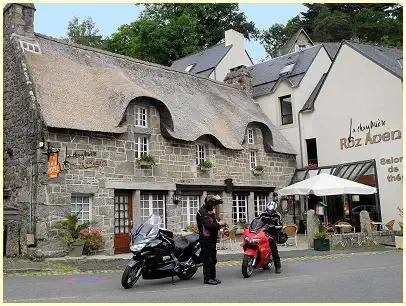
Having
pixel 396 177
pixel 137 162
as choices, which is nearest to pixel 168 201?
pixel 137 162

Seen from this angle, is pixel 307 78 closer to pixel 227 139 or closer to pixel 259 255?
pixel 227 139

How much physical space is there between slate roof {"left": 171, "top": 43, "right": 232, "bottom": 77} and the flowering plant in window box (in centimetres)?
1726

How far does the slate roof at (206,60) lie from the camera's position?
3107 centimetres

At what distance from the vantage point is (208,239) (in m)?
9.23

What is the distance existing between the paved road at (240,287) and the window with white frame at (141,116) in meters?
7.43

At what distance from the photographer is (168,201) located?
58.1ft

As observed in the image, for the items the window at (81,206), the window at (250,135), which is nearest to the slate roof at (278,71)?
the window at (250,135)

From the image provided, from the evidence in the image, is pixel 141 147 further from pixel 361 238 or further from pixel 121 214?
pixel 361 238

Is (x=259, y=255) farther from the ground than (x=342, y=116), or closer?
closer

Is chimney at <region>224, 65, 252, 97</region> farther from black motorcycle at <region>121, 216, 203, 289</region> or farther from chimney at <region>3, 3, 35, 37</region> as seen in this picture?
black motorcycle at <region>121, 216, 203, 289</region>

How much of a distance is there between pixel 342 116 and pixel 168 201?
949 centimetres

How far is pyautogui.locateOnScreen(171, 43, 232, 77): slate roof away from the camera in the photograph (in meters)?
31.1

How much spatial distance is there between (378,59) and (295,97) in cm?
428

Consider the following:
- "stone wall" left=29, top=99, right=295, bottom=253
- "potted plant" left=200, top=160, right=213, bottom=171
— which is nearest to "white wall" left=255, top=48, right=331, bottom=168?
"stone wall" left=29, top=99, right=295, bottom=253
